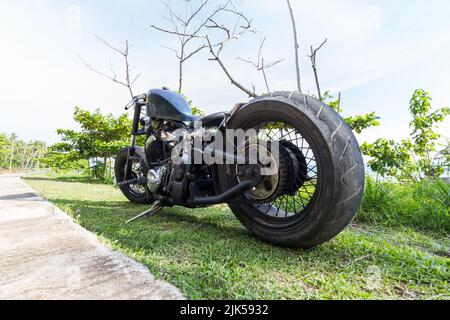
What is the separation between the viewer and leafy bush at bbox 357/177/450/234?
2.17m

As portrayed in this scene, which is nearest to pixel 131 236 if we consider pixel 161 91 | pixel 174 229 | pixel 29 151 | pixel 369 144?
pixel 174 229

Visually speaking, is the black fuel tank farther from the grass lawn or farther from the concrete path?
the concrete path

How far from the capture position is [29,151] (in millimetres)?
66562

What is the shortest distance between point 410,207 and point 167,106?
2.60 m

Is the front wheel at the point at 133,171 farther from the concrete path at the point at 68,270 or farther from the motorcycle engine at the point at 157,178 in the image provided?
the concrete path at the point at 68,270

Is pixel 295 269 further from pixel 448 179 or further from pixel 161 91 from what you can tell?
pixel 448 179

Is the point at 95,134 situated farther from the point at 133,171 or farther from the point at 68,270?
the point at 68,270

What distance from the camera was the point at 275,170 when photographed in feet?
Answer: 5.08

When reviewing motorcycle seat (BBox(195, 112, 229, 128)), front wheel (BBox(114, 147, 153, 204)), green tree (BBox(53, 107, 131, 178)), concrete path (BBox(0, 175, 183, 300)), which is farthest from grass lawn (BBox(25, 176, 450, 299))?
green tree (BBox(53, 107, 131, 178))

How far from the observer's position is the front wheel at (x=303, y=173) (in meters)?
1.29

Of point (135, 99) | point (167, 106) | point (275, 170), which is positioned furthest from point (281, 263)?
point (135, 99)

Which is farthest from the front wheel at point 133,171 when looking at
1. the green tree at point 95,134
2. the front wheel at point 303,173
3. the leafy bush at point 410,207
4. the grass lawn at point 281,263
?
the green tree at point 95,134
